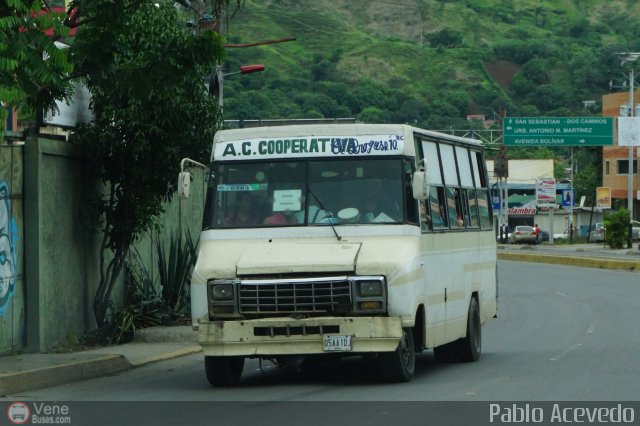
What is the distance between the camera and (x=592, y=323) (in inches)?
895

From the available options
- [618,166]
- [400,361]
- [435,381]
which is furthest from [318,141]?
[618,166]

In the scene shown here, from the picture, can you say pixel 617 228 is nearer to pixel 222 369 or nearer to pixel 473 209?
pixel 473 209

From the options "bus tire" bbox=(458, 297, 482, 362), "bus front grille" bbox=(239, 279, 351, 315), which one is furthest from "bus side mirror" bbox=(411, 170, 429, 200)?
"bus tire" bbox=(458, 297, 482, 362)

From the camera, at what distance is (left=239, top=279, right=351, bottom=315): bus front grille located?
1282 centimetres

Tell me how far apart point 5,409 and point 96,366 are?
134 inches

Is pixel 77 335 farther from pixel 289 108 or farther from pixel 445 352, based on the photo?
pixel 289 108

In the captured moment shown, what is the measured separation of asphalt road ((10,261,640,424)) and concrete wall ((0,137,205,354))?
5.41 ft

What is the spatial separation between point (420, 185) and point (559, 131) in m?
55.4

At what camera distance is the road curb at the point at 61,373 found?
43.6ft

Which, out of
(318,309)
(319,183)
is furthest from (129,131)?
(318,309)

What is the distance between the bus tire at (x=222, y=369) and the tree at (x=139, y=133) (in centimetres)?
373

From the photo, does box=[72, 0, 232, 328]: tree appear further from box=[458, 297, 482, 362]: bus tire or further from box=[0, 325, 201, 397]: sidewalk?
box=[458, 297, 482, 362]: bus tire

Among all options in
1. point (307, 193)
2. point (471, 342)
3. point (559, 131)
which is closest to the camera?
point (307, 193)

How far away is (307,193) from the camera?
13.9 metres
